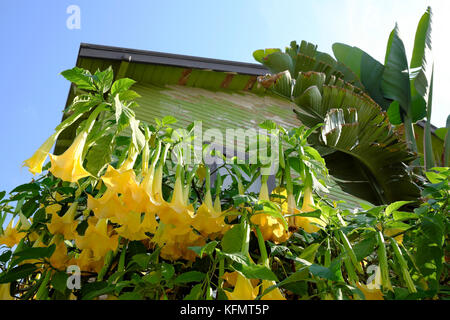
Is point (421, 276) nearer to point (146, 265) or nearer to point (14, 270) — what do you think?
point (146, 265)

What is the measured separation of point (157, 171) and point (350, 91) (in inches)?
103

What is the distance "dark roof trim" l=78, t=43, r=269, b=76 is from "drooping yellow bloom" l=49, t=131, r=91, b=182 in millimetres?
3271

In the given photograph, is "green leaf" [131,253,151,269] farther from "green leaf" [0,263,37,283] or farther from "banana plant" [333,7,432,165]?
"banana plant" [333,7,432,165]

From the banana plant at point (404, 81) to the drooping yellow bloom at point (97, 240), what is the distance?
3263mm

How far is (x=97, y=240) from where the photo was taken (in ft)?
4.83

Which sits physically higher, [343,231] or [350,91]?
[350,91]

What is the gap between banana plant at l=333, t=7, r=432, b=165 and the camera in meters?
4.15

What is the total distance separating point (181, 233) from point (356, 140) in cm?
245

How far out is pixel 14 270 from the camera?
1501 mm

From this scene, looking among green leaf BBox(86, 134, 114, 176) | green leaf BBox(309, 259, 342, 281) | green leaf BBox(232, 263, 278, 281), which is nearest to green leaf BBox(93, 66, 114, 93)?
green leaf BBox(86, 134, 114, 176)

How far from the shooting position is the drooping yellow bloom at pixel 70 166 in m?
1.40

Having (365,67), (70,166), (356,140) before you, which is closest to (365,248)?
(70,166)

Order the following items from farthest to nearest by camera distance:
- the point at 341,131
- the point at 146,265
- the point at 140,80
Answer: the point at 140,80 < the point at 341,131 < the point at 146,265
